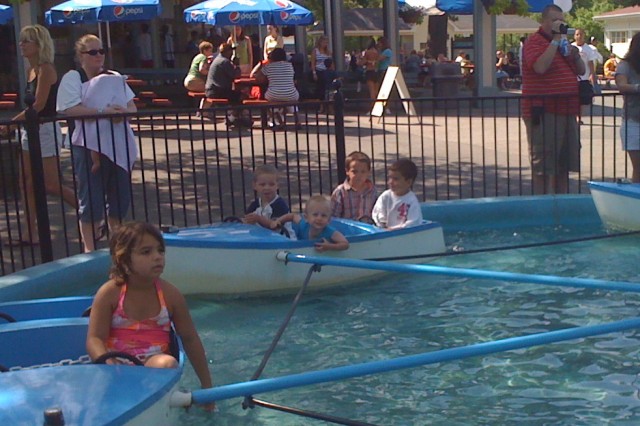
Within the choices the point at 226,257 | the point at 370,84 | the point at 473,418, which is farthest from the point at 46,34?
the point at 370,84

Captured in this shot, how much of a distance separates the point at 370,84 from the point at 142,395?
1742 centimetres

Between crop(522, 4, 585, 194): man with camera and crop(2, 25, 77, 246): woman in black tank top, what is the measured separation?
407 centimetres

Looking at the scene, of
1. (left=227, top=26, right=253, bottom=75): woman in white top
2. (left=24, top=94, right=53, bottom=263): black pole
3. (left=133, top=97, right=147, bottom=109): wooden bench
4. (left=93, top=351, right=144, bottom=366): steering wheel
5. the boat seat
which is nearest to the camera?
(left=93, top=351, right=144, bottom=366): steering wheel

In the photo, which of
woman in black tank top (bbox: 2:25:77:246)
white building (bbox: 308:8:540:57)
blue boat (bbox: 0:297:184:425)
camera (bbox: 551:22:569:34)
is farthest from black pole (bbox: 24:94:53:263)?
white building (bbox: 308:8:540:57)

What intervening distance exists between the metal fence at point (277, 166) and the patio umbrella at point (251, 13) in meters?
1.87

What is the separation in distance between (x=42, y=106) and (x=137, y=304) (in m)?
3.94

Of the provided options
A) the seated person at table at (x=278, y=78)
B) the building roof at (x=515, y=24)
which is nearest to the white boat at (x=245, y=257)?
the seated person at table at (x=278, y=78)

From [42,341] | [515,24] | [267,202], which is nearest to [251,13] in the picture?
[267,202]

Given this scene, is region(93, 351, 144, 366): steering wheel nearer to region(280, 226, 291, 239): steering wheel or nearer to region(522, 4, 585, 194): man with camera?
region(280, 226, 291, 239): steering wheel

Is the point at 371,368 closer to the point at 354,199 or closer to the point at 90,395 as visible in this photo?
the point at 90,395

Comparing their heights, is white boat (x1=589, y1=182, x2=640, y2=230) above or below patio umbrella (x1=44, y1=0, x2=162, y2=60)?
below

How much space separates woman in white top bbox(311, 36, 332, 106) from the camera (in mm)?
20062

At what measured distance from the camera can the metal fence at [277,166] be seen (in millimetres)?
8906

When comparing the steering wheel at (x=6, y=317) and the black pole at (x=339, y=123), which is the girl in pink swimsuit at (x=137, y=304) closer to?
the steering wheel at (x=6, y=317)
